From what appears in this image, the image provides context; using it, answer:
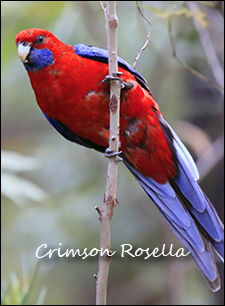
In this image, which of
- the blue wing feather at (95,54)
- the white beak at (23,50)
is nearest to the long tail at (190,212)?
the blue wing feather at (95,54)

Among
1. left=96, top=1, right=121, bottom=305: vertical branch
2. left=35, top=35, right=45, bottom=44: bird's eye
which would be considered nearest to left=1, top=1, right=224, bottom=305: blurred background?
left=35, top=35, right=45, bottom=44: bird's eye

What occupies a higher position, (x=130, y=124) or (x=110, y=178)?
(x=130, y=124)

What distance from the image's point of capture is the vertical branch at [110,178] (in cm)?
141

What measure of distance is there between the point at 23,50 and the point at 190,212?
1.28 m

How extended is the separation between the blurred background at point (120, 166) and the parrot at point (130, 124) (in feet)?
2.43

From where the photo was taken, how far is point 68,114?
212cm

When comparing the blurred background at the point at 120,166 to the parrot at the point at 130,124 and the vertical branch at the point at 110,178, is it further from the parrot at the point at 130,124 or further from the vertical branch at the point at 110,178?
the vertical branch at the point at 110,178

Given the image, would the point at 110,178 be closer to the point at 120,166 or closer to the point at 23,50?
the point at 23,50

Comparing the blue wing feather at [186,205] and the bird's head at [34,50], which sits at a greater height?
the bird's head at [34,50]

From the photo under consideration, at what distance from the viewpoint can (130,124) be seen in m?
2.21

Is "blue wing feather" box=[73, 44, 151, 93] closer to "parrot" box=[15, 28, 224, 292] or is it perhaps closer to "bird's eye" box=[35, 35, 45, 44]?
"parrot" box=[15, 28, 224, 292]

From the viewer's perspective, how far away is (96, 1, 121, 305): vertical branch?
55.7 inches

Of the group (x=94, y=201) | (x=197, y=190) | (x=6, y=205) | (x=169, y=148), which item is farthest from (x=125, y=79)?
(x=6, y=205)

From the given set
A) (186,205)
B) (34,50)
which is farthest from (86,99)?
(186,205)
